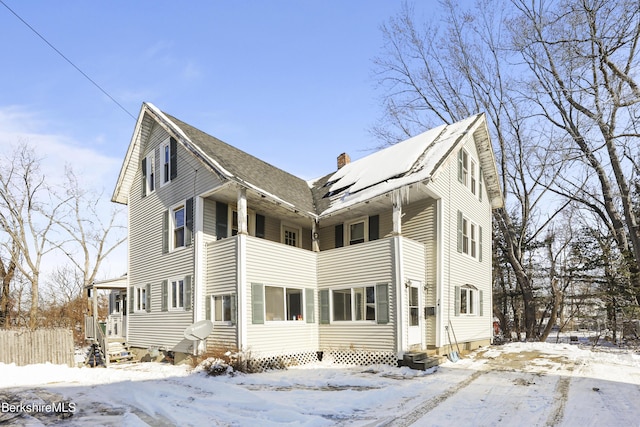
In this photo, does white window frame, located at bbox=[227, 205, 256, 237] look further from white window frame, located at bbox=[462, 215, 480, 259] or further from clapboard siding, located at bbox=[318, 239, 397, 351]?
white window frame, located at bbox=[462, 215, 480, 259]

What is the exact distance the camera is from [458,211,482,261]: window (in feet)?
54.0

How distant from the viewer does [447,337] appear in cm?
1468

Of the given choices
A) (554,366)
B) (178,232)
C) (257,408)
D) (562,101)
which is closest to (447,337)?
(554,366)

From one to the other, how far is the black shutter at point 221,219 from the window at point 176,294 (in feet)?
7.23

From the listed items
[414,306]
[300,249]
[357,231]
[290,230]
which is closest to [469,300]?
[414,306]

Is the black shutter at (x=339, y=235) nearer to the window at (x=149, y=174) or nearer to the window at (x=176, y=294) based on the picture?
the window at (x=176, y=294)

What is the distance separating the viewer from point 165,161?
16.9 metres

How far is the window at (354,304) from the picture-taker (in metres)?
14.1

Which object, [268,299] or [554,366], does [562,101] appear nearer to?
[554,366]

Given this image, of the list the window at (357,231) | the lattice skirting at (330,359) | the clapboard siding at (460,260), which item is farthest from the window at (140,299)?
the clapboard siding at (460,260)

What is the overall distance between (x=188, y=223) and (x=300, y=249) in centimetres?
400

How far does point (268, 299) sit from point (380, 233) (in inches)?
188

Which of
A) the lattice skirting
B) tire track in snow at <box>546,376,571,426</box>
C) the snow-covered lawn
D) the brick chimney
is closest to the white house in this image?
the lattice skirting

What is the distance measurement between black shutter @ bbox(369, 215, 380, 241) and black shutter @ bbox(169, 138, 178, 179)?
24.8ft
